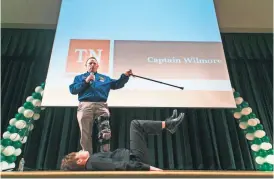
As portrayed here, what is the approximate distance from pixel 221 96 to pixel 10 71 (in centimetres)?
208

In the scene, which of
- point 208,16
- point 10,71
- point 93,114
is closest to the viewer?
point 93,114

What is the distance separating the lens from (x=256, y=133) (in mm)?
2209

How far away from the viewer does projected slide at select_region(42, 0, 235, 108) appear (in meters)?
2.21

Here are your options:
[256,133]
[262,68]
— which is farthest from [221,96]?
[262,68]

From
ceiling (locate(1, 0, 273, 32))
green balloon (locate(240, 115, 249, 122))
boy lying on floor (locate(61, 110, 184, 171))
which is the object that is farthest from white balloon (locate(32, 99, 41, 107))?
green balloon (locate(240, 115, 249, 122))

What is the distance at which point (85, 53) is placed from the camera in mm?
2432

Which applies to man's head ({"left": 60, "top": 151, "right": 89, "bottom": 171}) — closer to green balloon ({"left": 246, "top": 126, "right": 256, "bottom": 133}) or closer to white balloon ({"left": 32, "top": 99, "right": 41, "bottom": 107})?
white balloon ({"left": 32, "top": 99, "right": 41, "bottom": 107})

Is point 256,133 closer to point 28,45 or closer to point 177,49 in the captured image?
point 177,49

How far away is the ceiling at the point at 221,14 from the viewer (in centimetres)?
303

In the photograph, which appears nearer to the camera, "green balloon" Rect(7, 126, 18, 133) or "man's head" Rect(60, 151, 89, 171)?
"man's head" Rect(60, 151, 89, 171)

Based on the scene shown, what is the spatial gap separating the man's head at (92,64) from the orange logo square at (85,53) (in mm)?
29

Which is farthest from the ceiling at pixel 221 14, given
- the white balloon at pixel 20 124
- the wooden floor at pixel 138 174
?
the wooden floor at pixel 138 174

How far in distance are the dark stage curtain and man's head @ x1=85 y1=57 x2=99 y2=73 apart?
647 millimetres

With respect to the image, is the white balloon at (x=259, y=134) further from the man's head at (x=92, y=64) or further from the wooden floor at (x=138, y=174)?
the man's head at (x=92, y=64)
